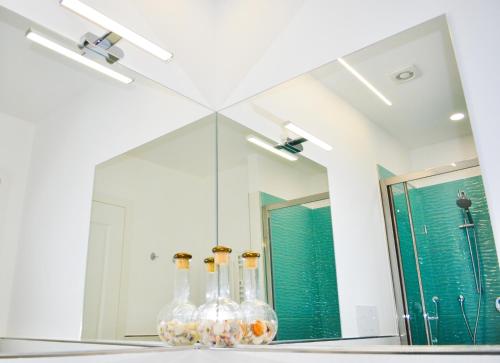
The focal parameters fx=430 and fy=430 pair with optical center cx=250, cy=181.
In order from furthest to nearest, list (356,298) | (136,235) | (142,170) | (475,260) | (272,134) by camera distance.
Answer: (272,134) < (142,170) < (136,235) < (356,298) < (475,260)

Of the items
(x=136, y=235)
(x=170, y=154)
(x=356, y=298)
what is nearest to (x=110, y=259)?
(x=136, y=235)

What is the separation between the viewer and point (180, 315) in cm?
153

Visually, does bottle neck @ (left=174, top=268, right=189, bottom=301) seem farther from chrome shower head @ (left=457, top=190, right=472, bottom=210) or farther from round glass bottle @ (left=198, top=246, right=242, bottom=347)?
chrome shower head @ (left=457, top=190, right=472, bottom=210)

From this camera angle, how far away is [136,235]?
5.24ft

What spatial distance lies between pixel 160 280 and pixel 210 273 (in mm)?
196

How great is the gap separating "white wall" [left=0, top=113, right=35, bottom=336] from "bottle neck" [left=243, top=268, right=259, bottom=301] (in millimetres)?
786

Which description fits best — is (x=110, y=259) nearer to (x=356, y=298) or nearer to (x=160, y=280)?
(x=160, y=280)

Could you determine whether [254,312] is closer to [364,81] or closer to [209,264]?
[209,264]

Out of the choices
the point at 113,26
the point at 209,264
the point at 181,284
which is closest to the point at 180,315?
the point at 181,284

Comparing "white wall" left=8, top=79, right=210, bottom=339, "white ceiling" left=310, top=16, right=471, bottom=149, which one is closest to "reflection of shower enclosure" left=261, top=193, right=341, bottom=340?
"white ceiling" left=310, top=16, right=471, bottom=149

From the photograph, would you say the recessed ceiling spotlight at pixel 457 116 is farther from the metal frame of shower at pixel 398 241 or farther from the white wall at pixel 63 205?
the white wall at pixel 63 205

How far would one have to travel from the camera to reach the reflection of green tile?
1100 millimetres

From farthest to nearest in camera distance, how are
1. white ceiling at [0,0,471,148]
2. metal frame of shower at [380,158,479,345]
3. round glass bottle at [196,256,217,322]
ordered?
round glass bottle at [196,256,217,322] < white ceiling at [0,0,471,148] < metal frame of shower at [380,158,479,345]

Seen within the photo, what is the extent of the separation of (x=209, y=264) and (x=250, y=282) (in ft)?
0.61
